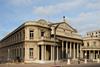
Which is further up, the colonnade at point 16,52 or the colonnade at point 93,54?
the colonnade at point 16,52

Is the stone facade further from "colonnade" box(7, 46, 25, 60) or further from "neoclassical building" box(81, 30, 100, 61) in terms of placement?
"neoclassical building" box(81, 30, 100, 61)

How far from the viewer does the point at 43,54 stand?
57125 millimetres

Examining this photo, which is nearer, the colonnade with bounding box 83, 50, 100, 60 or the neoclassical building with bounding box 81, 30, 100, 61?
the neoclassical building with bounding box 81, 30, 100, 61

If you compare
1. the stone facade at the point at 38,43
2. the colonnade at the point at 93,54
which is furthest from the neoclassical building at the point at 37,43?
the colonnade at the point at 93,54

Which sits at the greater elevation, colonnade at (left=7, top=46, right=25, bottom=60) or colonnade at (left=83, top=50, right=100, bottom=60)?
colonnade at (left=7, top=46, right=25, bottom=60)

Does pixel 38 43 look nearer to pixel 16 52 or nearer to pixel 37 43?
pixel 37 43

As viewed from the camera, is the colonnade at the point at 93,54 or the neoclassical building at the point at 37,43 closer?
the neoclassical building at the point at 37,43

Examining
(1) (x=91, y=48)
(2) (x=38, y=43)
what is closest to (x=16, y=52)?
(2) (x=38, y=43)

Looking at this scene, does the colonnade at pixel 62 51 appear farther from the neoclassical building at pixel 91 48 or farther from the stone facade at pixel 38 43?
the neoclassical building at pixel 91 48

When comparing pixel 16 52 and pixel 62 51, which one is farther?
pixel 62 51

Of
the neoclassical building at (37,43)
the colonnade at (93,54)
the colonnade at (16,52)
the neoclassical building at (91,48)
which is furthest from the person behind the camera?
the colonnade at (93,54)

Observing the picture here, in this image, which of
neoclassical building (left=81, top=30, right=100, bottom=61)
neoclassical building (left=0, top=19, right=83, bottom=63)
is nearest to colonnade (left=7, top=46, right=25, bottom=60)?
neoclassical building (left=0, top=19, right=83, bottom=63)

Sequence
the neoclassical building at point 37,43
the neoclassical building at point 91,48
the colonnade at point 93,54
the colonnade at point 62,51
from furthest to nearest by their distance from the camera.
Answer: the colonnade at point 93,54 < the neoclassical building at point 91,48 < the colonnade at point 62,51 < the neoclassical building at point 37,43

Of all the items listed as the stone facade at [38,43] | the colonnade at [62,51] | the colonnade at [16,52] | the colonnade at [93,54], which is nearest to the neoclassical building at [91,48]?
the colonnade at [93,54]
